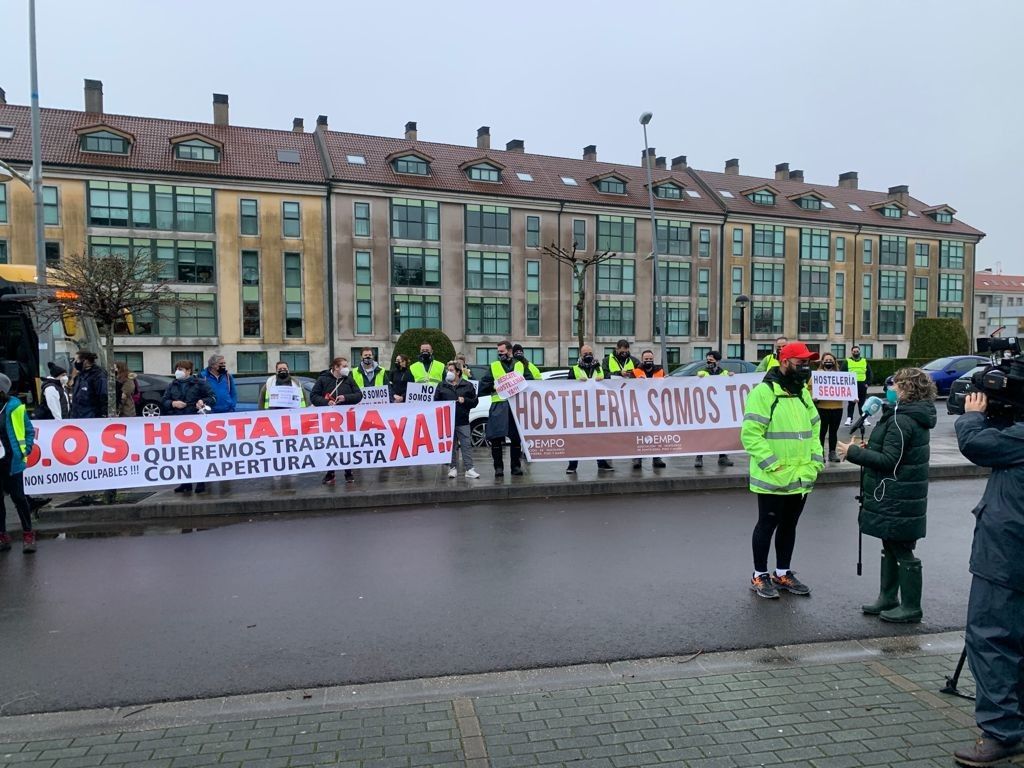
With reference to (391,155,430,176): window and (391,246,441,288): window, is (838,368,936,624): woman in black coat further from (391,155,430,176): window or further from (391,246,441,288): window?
(391,155,430,176): window

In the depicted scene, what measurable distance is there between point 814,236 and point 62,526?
61628mm

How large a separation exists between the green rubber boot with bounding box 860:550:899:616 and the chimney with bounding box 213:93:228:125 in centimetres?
5322

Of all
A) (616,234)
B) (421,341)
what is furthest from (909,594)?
(616,234)

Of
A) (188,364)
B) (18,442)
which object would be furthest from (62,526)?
(188,364)

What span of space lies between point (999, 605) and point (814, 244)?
63138 mm

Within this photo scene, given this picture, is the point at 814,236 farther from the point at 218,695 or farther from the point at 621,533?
the point at 218,695

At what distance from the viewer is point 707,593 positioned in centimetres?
595

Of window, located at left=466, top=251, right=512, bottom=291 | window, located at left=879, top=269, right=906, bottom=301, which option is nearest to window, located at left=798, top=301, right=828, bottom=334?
window, located at left=879, top=269, right=906, bottom=301

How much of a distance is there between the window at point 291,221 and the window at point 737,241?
32700 mm

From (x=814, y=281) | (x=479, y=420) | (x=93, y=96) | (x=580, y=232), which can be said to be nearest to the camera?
(x=479, y=420)

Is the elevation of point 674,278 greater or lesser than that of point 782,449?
greater

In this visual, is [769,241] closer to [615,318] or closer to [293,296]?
[615,318]

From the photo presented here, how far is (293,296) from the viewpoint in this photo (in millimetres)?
46250

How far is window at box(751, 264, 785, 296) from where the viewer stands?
59.1 m
